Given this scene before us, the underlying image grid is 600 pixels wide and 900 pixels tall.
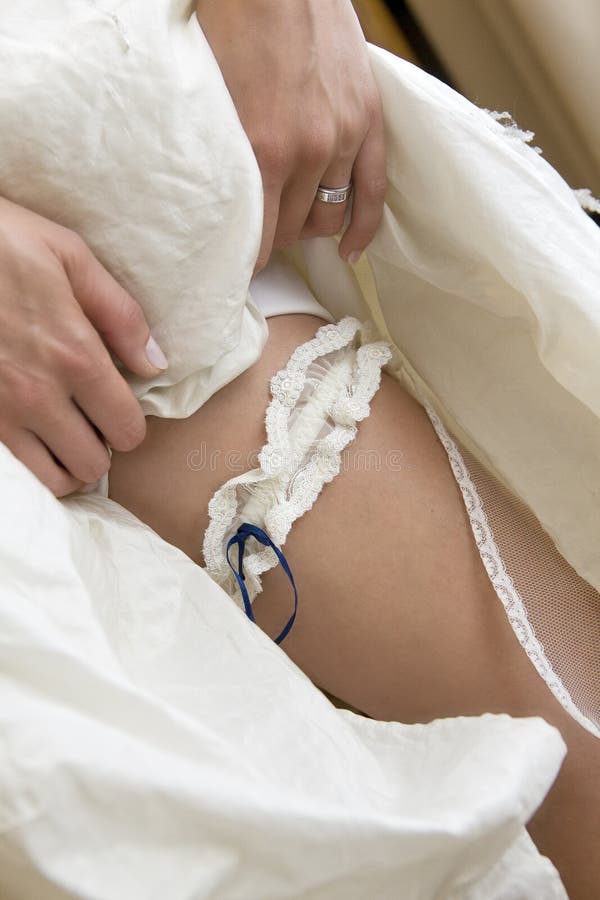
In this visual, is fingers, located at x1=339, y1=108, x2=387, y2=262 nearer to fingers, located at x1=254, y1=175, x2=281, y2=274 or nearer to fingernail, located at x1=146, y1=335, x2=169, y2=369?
fingers, located at x1=254, y1=175, x2=281, y2=274

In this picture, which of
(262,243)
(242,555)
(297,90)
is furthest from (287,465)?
(297,90)

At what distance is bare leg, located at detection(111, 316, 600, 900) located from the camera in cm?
61

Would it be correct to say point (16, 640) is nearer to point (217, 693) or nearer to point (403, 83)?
point (217, 693)

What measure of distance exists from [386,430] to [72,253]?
28 cm

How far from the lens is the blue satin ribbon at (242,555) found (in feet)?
1.96

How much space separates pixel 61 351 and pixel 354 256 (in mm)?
297

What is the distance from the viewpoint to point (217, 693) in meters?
0.48

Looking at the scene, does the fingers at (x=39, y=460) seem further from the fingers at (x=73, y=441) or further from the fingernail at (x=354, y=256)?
the fingernail at (x=354, y=256)

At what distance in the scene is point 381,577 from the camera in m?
0.62

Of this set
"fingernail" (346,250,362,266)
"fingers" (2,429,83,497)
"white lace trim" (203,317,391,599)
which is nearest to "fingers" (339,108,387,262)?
"fingernail" (346,250,362,266)

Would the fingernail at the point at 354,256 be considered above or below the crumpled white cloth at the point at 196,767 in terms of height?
above

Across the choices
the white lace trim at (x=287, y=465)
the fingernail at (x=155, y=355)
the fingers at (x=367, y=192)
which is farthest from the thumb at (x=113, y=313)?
the fingers at (x=367, y=192)

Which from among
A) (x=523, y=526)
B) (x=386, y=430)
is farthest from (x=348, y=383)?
(x=523, y=526)

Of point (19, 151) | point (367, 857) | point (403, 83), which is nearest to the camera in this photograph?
point (367, 857)
